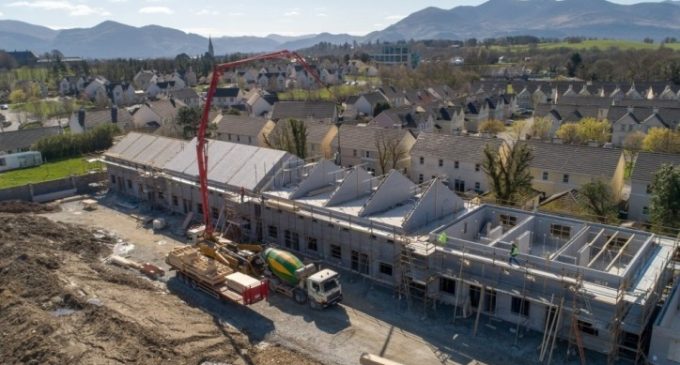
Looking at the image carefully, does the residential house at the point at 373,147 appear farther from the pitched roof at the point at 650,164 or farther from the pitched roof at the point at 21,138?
the pitched roof at the point at 21,138

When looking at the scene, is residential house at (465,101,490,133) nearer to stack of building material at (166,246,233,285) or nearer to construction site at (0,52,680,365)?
construction site at (0,52,680,365)

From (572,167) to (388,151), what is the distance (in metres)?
16.6

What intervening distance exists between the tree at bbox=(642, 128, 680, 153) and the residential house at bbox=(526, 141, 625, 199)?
1283 cm

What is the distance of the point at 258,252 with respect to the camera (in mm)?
29078

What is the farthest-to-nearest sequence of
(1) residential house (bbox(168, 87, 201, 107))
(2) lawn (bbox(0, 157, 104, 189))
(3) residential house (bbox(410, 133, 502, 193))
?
(1) residential house (bbox(168, 87, 201, 107)) → (2) lawn (bbox(0, 157, 104, 189)) → (3) residential house (bbox(410, 133, 502, 193))

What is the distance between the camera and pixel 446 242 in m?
25.5

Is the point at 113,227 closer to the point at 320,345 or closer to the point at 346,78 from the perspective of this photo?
the point at 320,345

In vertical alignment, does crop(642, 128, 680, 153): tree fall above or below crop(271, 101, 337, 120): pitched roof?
below

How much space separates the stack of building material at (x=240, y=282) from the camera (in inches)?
974

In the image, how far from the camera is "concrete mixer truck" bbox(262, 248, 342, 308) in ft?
82.0

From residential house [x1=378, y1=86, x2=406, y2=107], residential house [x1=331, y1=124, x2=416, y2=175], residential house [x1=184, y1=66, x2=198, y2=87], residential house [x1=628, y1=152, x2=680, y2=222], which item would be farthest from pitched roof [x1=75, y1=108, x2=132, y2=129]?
residential house [x1=184, y1=66, x2=198, y2=87]

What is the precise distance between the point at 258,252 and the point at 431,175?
2517cm

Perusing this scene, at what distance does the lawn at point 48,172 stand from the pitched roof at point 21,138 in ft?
24.6

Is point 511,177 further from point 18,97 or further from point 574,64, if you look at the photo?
point 574,64
